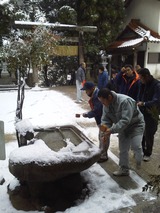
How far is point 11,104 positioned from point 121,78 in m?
5.68

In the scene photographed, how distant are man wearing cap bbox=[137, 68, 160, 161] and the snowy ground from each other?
27.7 inches

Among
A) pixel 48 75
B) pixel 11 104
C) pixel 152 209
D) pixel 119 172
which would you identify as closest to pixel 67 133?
pixel 119 172

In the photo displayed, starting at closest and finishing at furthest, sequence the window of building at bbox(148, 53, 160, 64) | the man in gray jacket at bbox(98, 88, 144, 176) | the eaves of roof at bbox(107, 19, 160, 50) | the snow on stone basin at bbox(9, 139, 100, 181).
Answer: the snow on stone basin at bbox(9, 139, 100, 181)
the man in gray jacket at bbox(98, 88, 144, 176)
the eaves of roof at bbox(107, 19, 160, 50)
the window of building at bbox(148, 53, 160, 64)

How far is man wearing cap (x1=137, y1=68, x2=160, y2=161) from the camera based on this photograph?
4098 mm

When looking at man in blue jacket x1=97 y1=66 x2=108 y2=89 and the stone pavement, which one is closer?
the stone pavement

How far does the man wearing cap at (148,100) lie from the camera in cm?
410

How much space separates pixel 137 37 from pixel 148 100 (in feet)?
43.5

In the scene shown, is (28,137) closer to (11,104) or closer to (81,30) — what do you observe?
(11,104)

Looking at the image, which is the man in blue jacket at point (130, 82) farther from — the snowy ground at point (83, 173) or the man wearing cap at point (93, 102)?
the snowy ground at point (83, 173)

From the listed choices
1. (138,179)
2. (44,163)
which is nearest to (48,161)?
(44,163)

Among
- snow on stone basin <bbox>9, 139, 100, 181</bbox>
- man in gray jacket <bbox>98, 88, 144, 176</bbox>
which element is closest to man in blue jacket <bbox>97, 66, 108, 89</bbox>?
man in gray jacket <bbox>98, 88, 144, 176</bbox>

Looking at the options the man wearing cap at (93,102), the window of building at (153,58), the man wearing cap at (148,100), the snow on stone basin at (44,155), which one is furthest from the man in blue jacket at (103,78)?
the window of building at (153,58)

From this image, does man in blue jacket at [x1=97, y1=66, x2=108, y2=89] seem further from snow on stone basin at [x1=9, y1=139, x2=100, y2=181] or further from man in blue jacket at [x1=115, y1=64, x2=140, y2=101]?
snow on stone basin at [x1=9, y1=139, x2=100, y2=181]

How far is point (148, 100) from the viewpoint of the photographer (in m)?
4.27
